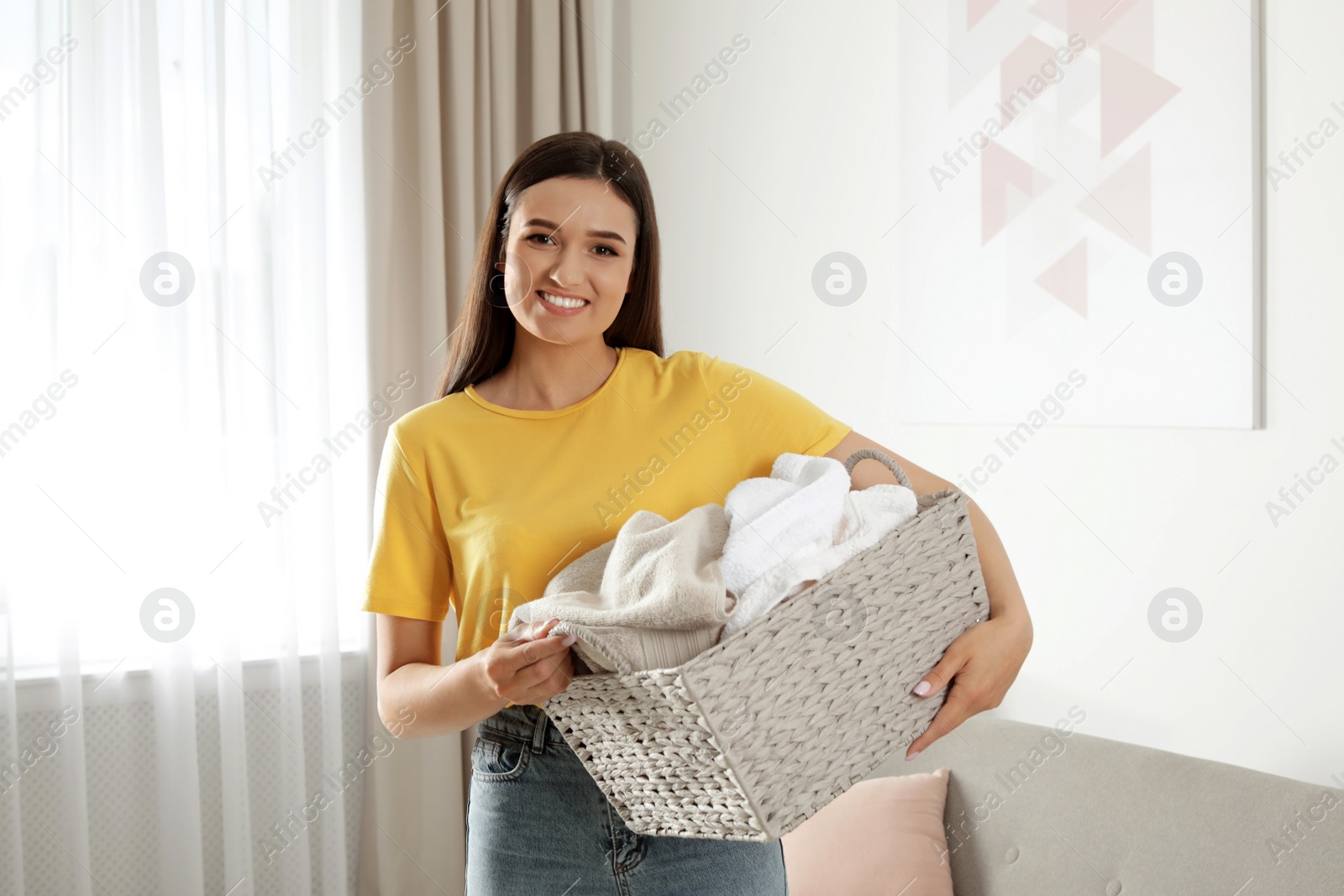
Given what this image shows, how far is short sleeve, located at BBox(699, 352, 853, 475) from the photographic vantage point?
1116 millimetres

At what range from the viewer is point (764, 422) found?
1118 mm

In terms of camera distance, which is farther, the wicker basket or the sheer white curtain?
the sheer white curtain

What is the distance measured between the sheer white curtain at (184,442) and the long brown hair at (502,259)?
138cm

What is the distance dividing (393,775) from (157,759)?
55 cm

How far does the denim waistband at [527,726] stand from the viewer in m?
1.01

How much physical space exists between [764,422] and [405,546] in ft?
1.36

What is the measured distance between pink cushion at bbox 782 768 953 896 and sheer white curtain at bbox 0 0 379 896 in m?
1.33

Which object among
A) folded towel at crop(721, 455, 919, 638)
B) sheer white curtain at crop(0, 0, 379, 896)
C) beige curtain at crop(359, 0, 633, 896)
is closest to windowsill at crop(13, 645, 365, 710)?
sheer white curtain at crop(0, 0, 379, 896)

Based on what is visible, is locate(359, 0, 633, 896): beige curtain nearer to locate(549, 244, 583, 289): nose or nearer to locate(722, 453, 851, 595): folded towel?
locate(549, 244, 583, 289): nose

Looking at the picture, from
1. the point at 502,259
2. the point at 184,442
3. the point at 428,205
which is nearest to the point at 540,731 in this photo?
the point at 502,259

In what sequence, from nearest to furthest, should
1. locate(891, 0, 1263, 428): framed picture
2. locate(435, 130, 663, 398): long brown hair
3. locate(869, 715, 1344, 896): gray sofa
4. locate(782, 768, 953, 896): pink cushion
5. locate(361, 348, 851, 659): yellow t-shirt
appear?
locate(361, 348, 851, 659): yellow t-shirt < locate(435, 130, 663, 398): long brown hair < locate(869, 715, 1344, 896): gray sofa < locate(891, 0, 1263, 428): framed picture < locate(782, 768, 953, 896): pink cushion

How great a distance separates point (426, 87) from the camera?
2.62 m

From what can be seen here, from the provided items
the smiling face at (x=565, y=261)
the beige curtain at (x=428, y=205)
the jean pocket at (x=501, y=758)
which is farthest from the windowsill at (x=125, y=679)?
the smiling face at (x=565, y=261)

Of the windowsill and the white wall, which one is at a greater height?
the white wall
